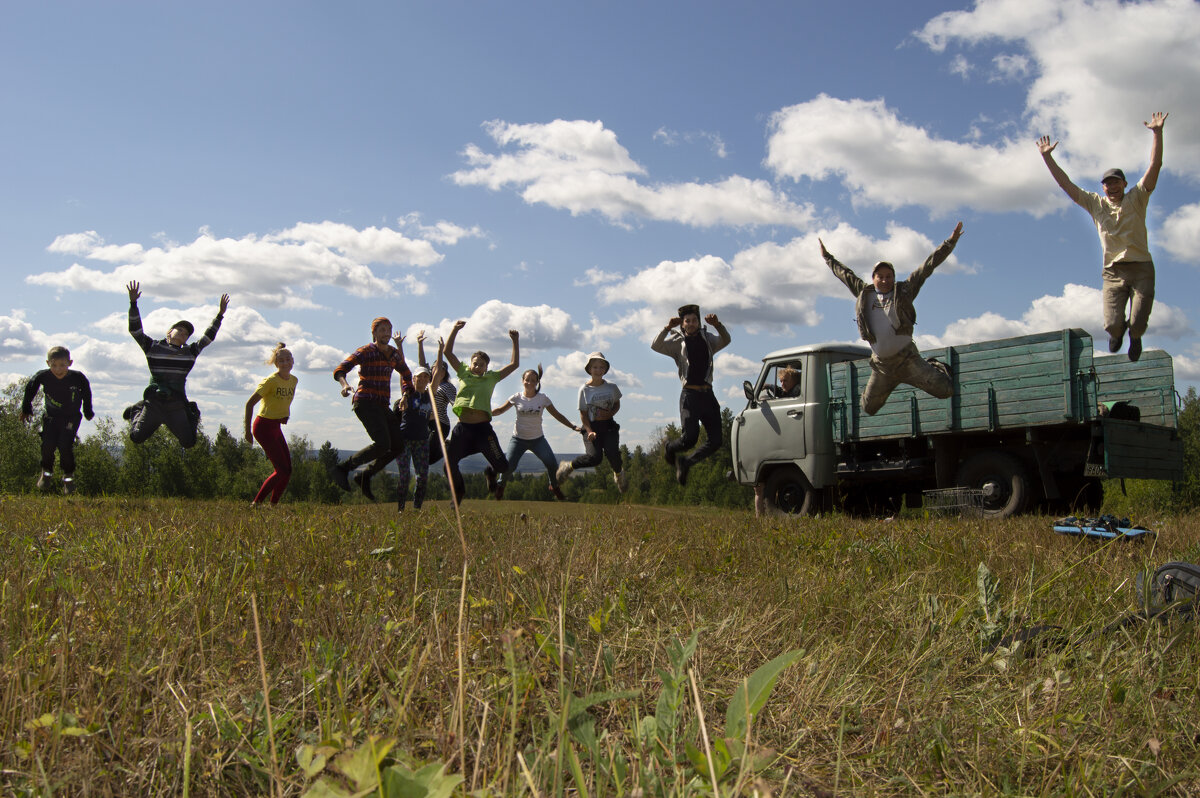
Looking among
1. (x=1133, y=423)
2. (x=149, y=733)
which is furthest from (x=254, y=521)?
(x=1133, y=423)

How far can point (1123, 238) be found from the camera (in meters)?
7.46

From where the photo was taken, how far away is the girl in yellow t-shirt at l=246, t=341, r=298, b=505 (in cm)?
926

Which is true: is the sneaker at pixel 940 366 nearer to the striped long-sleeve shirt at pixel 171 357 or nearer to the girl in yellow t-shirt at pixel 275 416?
the girl in yellow t-shirt at pixel 275 416

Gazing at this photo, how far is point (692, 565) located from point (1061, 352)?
7245 millimetres

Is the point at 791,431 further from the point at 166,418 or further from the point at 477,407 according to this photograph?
the point at 166,418

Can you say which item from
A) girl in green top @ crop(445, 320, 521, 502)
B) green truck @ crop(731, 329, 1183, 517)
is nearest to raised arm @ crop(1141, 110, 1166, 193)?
green truck @ crop(731, 329, 1183, 517)

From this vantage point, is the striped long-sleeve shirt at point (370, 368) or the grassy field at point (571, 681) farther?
the striped long-sleeve shirt at point (370, 368)

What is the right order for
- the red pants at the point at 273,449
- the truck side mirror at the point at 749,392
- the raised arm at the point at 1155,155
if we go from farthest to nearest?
1. the truck side mirror at the point at 749,392
2. the red pants at the point at 273,449
3. the raised arm at the point at 1155,155

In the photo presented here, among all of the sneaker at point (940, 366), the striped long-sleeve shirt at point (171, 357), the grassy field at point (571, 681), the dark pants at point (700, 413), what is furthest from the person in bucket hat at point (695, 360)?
the grassy field at point (571, 681)

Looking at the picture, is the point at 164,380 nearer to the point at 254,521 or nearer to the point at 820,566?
the point at 254,521

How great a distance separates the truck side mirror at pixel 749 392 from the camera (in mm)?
12344

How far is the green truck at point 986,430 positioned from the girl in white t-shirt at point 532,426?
2.99m

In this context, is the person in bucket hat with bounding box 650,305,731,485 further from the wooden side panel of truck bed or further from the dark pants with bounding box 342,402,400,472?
the dark pants with bounding box 342,402,400,472

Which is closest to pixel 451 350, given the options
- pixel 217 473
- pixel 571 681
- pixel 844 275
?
pixel 844 275
